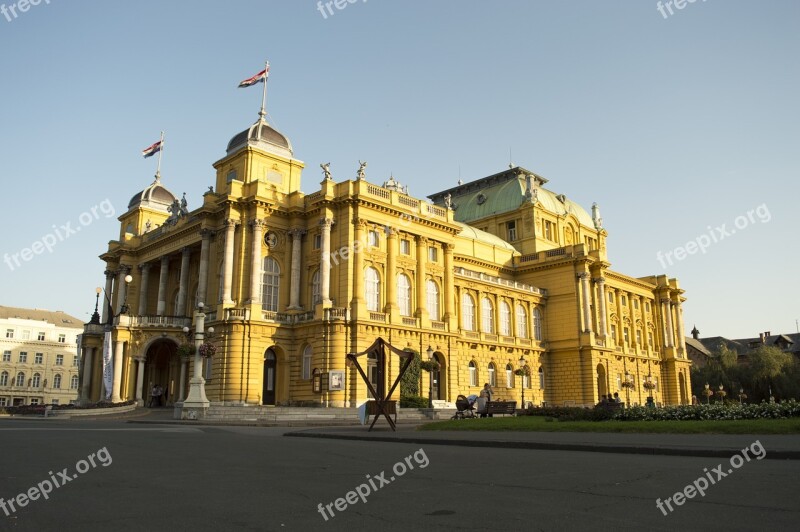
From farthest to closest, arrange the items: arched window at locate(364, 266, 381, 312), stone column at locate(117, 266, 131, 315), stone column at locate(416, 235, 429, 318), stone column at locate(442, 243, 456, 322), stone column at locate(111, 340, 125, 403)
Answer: stone column at locate(117, 266, 131, 315) < stone column at locate(442, 243, 456, 322) < stone column at locate(416, 235, 429, 318) < stone column at locate(111, 340, 125, 403) < arched window at locate(364, 266, 381, 312)

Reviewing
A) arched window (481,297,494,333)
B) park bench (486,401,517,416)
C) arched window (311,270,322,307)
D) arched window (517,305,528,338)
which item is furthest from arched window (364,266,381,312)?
arched window (517,305,528,338)

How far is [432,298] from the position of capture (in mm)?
53750

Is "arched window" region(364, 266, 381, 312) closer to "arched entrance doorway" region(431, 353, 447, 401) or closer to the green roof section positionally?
"arched entrance doorway" region(431, 353, 447, 401)

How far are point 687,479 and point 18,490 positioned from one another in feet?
31.6

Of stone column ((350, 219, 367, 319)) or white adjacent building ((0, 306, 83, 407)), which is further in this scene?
white adjacent building ((0, 306, 83, 407))

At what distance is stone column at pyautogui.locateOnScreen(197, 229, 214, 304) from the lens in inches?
1970

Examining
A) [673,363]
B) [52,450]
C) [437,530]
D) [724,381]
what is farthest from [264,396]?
[724,381]

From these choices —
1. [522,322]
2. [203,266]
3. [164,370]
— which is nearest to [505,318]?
[522,322]

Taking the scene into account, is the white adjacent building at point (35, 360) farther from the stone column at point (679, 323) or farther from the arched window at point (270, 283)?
the stone column at point (679, 323)

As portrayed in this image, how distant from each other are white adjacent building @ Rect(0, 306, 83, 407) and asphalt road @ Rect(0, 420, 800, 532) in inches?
3882

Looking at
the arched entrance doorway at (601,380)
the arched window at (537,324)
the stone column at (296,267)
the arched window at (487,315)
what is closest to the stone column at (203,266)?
the stone column at (296,267)

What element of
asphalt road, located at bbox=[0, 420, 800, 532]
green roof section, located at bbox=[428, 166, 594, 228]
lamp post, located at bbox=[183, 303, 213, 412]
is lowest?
asphalt road, located at bbox=[0, 420, 800, 532]

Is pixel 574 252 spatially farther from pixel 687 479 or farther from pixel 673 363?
pixel 687 479

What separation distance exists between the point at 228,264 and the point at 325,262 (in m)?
7.19
